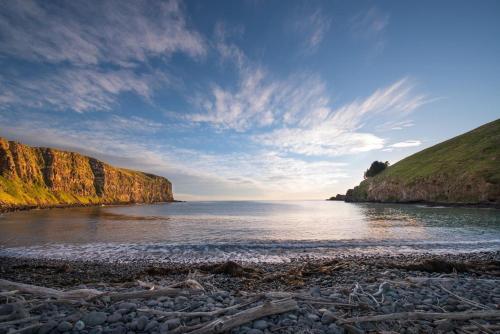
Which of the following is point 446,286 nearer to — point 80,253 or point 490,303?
→ point 490,303

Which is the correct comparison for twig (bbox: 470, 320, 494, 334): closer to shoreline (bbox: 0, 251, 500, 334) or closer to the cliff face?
shoreline (bbox: 0, 251, 500, 334)

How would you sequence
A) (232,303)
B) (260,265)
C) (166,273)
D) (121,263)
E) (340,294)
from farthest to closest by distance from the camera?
(121,263), (260,265), (166,273), (340,294), (232,303)

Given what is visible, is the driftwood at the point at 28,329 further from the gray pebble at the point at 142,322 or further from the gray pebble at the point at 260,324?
the gray pebble at the point at 260,324

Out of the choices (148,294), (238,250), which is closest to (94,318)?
(148,294)

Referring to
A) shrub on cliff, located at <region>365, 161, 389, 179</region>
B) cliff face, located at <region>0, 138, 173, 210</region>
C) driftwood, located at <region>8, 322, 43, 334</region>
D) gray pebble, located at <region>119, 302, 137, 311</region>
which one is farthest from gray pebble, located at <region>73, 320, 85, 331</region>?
shrub on cliff, located at <region>365, 161, 389, 179</region>

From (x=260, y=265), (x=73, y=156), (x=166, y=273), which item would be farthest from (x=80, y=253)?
(x=73, y=156)

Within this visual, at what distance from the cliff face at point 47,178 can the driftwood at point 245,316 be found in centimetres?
12210

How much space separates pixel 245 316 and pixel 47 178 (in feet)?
603

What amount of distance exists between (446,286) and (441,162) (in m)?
121

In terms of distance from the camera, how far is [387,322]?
6.19 metres

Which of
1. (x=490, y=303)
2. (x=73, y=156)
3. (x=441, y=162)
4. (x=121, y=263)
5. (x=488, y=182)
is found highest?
(x=73, y=156)

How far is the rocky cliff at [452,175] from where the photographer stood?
7775 centimetres

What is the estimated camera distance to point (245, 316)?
19.5 ft

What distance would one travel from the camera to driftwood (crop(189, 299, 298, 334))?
5.52 meters
